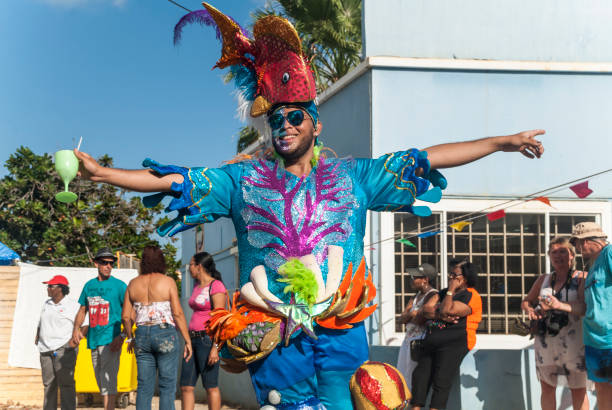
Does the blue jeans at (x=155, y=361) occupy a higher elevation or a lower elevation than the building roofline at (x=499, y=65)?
lower

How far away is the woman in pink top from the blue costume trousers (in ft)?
12.8

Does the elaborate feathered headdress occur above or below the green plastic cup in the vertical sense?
above

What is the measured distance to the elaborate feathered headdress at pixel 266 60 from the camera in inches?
128

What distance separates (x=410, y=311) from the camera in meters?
6.77

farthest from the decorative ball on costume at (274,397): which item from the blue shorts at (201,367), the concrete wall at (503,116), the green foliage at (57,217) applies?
the green foliage at (57,217)

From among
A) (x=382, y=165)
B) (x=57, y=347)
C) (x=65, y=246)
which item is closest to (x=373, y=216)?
(x=57, y=347)

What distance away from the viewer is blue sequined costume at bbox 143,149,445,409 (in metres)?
2.91

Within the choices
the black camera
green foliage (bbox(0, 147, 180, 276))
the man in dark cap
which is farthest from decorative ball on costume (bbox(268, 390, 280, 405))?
green foliage (bbox(0, 147, 180, 276))

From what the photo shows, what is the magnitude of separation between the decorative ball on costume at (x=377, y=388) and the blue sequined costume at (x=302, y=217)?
Answer: 7cm

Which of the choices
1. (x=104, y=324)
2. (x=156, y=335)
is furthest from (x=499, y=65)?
(x=104, y=324)

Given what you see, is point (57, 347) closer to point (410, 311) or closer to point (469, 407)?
point (410, 311)

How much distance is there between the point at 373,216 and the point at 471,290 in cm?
208

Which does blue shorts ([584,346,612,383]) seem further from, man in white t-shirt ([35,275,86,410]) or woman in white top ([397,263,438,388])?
man in white t-shirt ([35,275,86,410])

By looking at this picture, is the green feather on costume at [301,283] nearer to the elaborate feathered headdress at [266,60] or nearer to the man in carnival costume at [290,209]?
the man in carnival costume at [290,209]
